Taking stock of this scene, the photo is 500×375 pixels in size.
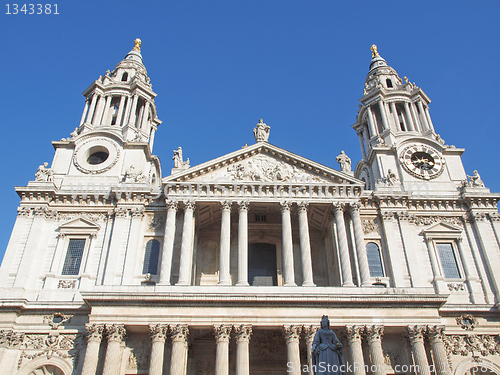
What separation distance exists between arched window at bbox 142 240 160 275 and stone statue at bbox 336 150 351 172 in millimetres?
12975

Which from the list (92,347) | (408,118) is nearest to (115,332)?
(92,347)

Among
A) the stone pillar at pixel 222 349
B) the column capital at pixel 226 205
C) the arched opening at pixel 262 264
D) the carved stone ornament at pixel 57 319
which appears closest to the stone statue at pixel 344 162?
the arched opening at pixel 262 264

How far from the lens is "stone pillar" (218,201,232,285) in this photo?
25062mm

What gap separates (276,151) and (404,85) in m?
16.2

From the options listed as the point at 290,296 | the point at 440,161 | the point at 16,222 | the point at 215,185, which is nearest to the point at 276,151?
the point at 215,185

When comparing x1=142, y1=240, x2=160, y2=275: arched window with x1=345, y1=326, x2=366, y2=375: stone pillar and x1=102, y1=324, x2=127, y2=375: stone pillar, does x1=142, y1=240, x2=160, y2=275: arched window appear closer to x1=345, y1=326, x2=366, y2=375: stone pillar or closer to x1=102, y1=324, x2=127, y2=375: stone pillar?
x1=102, y1=324, x2=127, y2=375: stone pillar

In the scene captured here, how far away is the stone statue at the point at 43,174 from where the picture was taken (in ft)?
97.9

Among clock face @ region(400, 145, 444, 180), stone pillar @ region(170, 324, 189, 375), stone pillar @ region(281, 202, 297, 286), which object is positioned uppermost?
clock face @ region(400, 145, 444, 180)

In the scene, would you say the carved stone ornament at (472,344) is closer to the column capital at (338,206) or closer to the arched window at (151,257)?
the column capital at (338,206)

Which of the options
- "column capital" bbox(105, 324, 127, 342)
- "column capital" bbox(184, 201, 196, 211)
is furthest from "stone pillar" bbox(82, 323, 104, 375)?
"column capital" bbox(184, 201, 196, 211)

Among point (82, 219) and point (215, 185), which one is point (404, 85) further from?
point (82, 219)

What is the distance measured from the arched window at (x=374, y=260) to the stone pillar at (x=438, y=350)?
4.91 m

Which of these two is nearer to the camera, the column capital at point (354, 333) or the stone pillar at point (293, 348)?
the stone pillar at point (293, 348)

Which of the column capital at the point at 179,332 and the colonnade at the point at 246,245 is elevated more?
the colonnade at the point at 246,245
